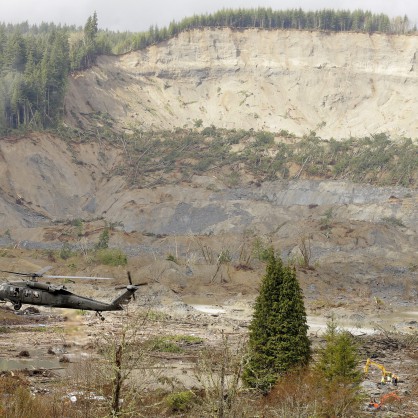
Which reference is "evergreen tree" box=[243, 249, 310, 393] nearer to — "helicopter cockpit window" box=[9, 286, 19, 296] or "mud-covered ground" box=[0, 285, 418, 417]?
"mud-covered ground" box=[0, 285, 418, 417]

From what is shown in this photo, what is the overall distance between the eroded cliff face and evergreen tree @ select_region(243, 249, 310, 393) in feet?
393

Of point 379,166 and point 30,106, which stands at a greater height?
point 30,106

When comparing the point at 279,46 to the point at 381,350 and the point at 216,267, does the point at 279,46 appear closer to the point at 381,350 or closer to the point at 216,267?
the point at 216,267

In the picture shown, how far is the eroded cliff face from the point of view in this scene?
6083 inches

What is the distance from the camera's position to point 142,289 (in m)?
75.6

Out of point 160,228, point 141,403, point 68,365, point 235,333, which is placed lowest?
point 160,228

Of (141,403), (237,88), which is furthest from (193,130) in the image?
(141,403)

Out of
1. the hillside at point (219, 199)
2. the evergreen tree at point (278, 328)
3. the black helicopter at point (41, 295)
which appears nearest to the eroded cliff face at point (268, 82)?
the hillside at point (219, 199)

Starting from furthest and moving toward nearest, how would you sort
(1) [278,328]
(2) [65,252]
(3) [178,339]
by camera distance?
(2) [65,252], (3) [178,339], (1) [278,328]

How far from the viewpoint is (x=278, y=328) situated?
30609mm

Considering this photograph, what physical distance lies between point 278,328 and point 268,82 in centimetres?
13812

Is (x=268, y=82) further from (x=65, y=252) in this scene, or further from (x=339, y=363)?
(x=339, y=363)

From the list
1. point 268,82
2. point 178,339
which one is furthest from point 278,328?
point 268,82

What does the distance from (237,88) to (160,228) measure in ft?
200
